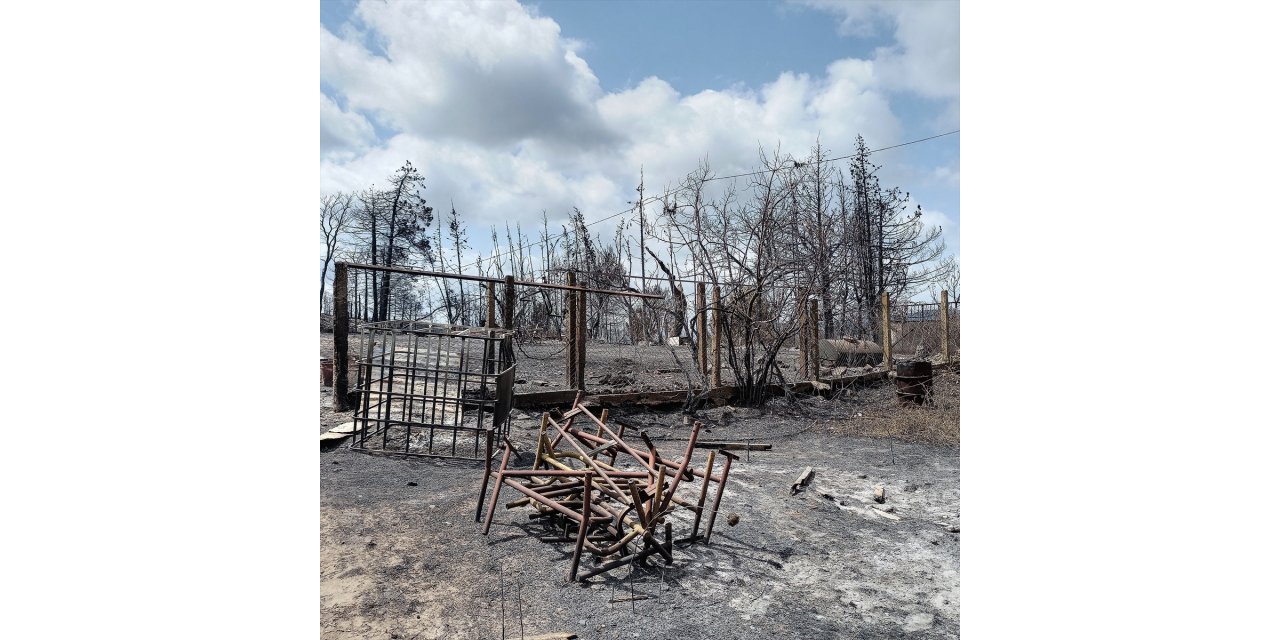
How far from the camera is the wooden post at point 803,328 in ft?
24.0

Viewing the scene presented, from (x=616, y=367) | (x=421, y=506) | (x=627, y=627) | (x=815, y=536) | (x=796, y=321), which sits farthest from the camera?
(x=616, y=367)

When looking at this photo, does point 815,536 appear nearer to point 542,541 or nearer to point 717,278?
point 542,541

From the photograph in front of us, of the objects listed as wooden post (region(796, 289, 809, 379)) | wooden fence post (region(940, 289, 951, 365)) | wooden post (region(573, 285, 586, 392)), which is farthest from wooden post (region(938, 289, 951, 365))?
wooden post (region(573, 285, 586, 392))

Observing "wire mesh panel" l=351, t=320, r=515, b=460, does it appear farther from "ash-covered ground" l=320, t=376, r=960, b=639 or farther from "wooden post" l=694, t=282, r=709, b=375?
"wooden post" l=694, t=282, r=709, b=375

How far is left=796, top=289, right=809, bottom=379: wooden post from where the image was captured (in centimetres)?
731

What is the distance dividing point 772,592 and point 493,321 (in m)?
4.06

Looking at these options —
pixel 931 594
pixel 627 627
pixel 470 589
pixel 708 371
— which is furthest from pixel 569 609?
pixel 708 371

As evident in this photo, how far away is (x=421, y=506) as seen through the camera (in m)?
3.44

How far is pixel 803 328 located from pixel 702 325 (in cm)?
161

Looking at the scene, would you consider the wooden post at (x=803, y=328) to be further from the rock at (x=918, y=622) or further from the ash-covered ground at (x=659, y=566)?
the rock at (x=918, y=622)

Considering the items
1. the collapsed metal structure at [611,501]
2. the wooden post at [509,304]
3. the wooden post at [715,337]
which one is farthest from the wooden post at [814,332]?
the collapsed metal structure at [611,501]

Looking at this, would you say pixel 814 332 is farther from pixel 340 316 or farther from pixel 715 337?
pixel 340 316

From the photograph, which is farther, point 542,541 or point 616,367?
point 616,367

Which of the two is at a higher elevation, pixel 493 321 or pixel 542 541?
pixel 493 321
